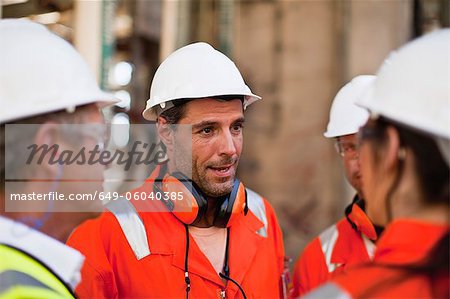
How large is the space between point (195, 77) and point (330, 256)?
1219 mm

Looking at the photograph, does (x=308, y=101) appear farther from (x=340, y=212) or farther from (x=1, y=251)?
(x=1, y=251)

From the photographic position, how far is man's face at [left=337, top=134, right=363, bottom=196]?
3.06 meters

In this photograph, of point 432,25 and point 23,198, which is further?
point 432,25

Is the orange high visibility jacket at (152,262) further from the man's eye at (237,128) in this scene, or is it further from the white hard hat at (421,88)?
the white hard hat at (421,88)

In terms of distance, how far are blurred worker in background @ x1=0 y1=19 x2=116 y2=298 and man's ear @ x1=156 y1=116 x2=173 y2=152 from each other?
35.2 inches

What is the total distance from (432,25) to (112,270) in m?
6.40

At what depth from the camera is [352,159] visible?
3.12 meters

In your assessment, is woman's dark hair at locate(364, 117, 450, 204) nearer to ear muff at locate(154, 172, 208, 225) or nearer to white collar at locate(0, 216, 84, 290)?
white collar at locate(0, 216, 84, 290)

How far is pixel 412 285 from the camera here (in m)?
1.27

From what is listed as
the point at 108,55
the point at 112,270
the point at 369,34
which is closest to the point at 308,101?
the point at 369,34

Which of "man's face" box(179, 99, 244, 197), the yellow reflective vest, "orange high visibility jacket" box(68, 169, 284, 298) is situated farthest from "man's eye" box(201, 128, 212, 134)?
the yellow reflective vest

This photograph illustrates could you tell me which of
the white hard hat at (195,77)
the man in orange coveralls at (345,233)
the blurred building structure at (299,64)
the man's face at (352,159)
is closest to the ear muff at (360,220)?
the man in orange coveralls at (345,233)

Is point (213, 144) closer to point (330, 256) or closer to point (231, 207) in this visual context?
point (231, 207)

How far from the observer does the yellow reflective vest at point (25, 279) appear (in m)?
1.44
